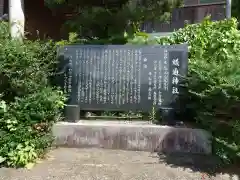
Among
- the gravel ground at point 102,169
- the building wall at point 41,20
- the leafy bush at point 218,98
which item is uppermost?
the building wall at point 41,20

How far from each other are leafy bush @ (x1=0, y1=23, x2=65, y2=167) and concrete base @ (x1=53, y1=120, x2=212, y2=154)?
1.10 ft

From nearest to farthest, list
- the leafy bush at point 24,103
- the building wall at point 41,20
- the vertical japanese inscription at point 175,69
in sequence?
the leafy bush at point 24,103 → the vertical japanese inscription at point 175,69 → the building wall at point 41,20

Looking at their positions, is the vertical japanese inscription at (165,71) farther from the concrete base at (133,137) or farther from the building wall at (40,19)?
the building wall at (40,19)

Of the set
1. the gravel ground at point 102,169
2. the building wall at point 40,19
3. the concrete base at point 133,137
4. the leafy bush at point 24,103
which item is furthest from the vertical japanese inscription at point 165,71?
the building wall at point 40,19

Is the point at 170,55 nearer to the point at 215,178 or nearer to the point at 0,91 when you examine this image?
the point at 215,178

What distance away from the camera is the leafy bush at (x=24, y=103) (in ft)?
15.3

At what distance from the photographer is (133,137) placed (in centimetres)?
508

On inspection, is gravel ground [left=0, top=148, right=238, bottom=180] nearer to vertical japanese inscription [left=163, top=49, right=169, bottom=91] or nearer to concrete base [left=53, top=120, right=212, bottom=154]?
concrete base [left=53, top=120, right=212, bottom=154]

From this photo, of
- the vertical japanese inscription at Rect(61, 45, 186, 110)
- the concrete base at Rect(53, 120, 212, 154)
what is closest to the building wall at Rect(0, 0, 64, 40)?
the vertical japanese inscription at Rect(61, 45, 186, 110)

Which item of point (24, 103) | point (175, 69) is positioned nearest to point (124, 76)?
point (175, 69)

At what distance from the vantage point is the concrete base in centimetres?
493

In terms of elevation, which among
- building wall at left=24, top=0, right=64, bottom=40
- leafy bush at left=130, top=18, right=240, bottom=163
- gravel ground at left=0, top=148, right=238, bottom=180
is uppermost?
building wall at left=24, top=0, right=64, bottom=40

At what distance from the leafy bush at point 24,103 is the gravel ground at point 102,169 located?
0.23 meters

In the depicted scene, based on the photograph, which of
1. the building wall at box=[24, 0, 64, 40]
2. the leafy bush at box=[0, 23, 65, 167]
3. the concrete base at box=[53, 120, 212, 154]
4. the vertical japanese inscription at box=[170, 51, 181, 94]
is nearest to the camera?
the leafy bush at box=[0, 23, 65, 167]
